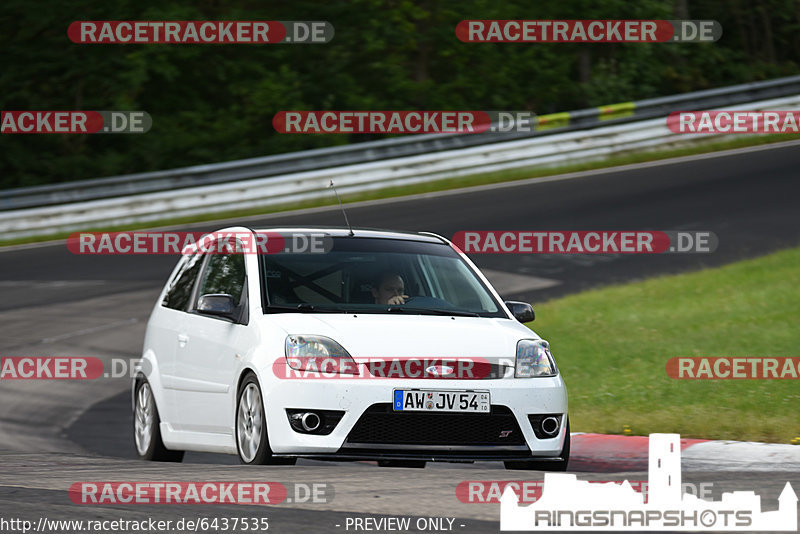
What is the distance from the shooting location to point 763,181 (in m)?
21.5

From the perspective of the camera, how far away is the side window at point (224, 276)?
8.45 meters

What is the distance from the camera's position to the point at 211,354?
322 inches

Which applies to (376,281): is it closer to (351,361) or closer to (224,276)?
(224,276)

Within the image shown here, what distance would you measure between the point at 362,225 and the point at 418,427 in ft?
41.7

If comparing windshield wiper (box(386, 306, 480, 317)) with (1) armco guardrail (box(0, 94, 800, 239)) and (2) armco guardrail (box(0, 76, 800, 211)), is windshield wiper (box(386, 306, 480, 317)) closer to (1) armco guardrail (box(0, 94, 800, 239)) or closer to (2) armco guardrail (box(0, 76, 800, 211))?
(1) armco guardrail (box(0, 94, 800, 239))

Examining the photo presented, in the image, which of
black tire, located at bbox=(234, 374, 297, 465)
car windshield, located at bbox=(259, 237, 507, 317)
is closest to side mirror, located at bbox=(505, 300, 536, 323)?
car windshield, located at bbox=(259, 237, 507, 317)

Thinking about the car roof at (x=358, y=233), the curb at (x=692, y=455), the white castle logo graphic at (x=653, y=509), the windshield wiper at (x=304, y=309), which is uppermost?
the car roof at (x=358, y=233)

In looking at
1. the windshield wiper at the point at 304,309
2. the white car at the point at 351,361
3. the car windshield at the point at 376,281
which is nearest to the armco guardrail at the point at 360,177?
the white car at the point at 351,361

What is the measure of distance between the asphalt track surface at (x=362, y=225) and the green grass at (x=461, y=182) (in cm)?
64

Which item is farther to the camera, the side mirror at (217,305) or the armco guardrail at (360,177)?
the armco guardrail at (360,177)

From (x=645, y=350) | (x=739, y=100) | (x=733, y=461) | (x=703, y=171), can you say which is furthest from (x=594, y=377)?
(x=739, y=100)

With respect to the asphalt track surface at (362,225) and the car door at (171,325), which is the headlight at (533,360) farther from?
the car door at (171,325)

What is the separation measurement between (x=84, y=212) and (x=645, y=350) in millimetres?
12128

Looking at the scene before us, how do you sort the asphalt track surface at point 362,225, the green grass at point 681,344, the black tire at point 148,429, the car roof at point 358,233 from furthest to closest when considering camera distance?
the green grass at point 681,344, the black tire at point 148,429, the car roof at point 358,233, the asphalt track surface at point 362,225
